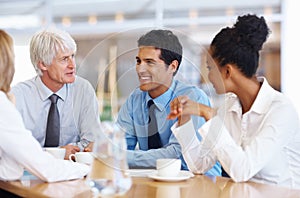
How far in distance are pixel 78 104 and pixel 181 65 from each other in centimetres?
65

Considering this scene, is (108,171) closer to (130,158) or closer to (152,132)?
(130,158)

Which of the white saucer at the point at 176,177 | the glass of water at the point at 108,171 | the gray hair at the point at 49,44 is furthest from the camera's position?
the gray hair at the point at 49,44

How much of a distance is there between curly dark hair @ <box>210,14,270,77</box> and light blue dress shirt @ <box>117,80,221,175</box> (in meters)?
0.19

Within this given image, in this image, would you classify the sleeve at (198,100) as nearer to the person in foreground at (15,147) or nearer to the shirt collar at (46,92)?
the person in foreground at (15,147)

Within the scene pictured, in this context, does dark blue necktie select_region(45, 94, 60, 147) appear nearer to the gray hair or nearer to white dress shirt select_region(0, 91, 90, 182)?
the gray hair

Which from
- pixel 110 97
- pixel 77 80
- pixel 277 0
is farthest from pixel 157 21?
pixel 110 97

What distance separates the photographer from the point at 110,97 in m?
1.97

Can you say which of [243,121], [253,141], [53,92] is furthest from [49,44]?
[253,141]

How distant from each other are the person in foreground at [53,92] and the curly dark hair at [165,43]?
512mm

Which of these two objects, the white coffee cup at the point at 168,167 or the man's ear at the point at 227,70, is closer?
the white coffee cup at the point at 168,167

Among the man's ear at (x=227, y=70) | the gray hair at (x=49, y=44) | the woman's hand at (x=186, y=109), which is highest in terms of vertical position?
the gray hair at (x=49, y=44)

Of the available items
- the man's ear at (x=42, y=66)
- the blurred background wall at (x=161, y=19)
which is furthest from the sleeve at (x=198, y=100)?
the blurred background wall at (x=161, y=19)

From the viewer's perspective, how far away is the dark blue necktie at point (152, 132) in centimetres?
189

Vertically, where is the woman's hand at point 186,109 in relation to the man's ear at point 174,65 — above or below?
below
